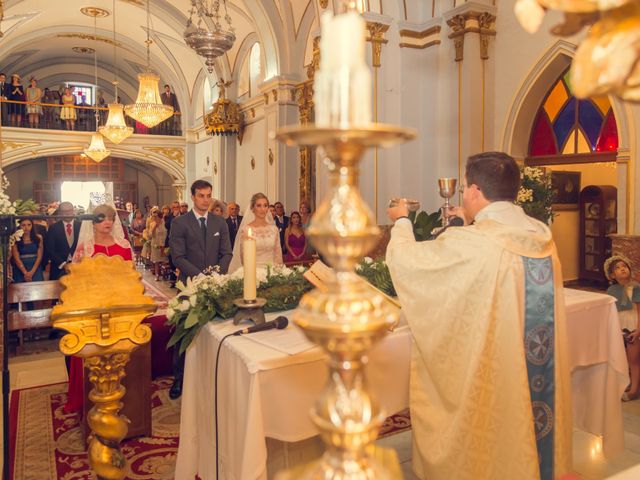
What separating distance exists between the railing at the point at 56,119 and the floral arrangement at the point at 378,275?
18.9m

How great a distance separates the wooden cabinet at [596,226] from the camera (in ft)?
33.2

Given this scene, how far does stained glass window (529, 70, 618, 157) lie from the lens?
23.6 feet

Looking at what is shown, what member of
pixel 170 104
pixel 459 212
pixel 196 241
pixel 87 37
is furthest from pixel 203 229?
pixel 87 37

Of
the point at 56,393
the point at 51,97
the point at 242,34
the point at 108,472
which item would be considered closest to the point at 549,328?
the point at 108,472

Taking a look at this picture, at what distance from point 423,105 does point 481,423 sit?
651 cm

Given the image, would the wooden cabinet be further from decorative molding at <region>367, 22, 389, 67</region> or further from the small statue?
the small statue

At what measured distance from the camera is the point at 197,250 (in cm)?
508

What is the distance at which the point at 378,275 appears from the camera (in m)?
3.42

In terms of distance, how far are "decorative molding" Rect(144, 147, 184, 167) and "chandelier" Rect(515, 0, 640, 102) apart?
2189 cm

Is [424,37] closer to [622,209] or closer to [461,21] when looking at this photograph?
[461,21]

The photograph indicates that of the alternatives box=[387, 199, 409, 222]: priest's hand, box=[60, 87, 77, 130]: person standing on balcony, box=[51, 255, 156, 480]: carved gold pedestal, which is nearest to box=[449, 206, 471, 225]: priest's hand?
box=[387, 199, 409, 222]: priest's hand

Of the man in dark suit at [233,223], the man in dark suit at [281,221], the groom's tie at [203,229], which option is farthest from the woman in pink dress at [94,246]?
the man in dark suit at [281,221]

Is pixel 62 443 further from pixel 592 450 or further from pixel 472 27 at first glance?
pixel 472 27

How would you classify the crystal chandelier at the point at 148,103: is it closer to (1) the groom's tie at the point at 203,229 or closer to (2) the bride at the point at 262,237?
(2) the bride at the point at 262,237
